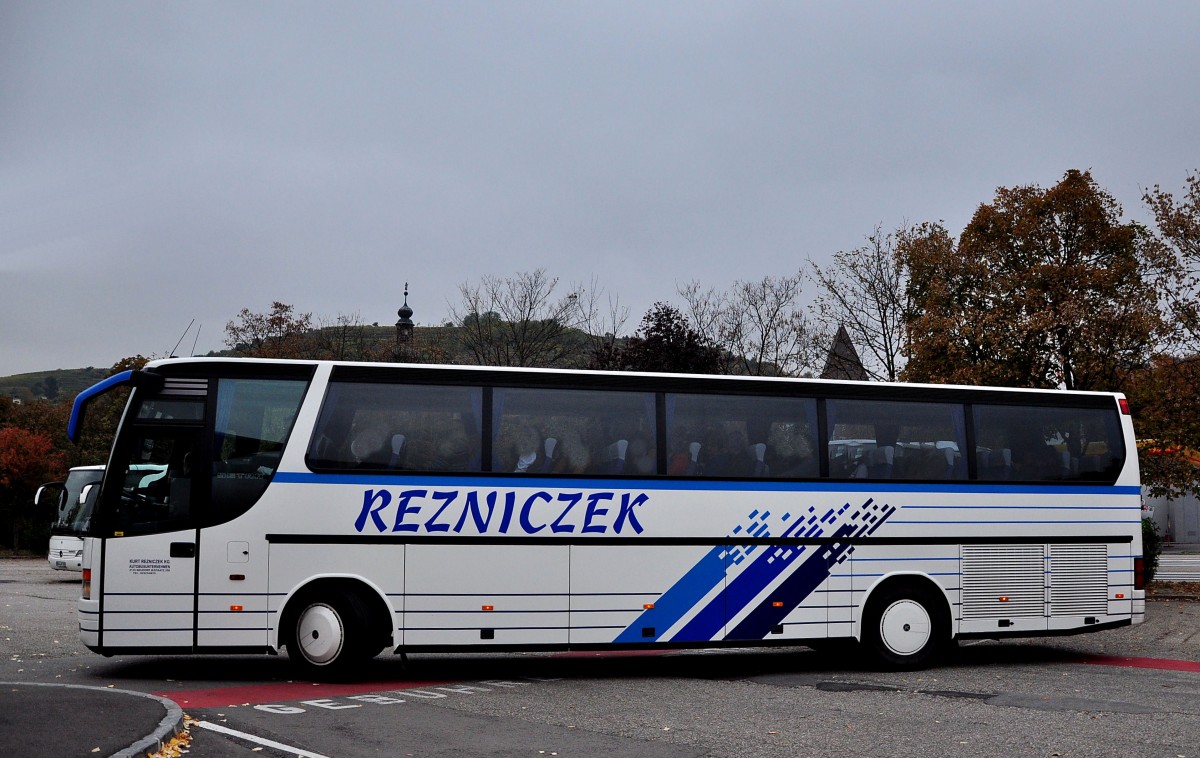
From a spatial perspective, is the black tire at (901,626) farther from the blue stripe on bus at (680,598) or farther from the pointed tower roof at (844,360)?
the pointed tower roof at (844,360)

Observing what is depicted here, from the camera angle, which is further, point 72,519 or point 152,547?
point 72,519

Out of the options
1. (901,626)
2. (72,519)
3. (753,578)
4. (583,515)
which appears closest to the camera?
(583,515)

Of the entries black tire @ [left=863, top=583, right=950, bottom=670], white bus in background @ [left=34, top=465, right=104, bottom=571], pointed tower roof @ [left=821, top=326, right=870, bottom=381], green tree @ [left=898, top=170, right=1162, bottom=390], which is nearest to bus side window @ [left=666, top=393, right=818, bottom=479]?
black tire @ [left=863, top=583, right=950, bottom=670]

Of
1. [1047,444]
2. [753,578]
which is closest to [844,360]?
[1047,444]

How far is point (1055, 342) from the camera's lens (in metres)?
30.4

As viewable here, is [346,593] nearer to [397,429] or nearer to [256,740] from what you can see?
[397,429]

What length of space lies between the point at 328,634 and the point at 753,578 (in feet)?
15.1

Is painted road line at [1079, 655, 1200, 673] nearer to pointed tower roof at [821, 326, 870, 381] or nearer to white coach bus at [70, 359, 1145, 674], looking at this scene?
white coach bus at [70, 359, 1145, 674]

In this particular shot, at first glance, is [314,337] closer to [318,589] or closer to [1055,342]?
[1055,342]

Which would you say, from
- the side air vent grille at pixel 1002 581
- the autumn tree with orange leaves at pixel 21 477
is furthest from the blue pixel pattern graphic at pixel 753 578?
the autumn tree with orange leaves at pixel 21 477

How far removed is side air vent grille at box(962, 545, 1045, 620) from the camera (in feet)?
46.4

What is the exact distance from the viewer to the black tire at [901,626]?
45.3 feet

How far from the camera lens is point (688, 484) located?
1320cm

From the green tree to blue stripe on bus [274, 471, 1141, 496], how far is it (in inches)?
550
